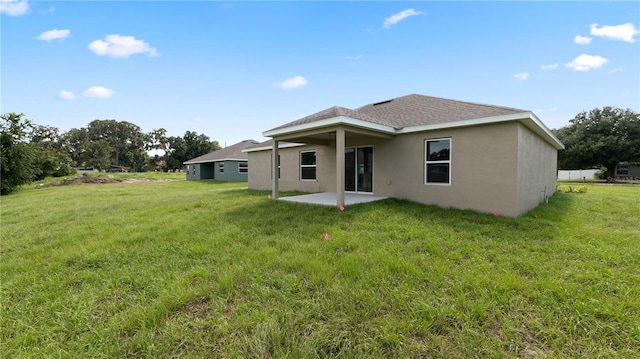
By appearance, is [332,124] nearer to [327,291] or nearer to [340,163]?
[340,163]

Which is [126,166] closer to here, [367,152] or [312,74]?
[312,74]

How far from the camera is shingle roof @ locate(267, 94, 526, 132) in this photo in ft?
23.4

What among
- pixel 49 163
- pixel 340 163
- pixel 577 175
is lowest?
pixel 577 175

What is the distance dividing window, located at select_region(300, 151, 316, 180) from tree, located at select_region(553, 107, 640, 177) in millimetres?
31017

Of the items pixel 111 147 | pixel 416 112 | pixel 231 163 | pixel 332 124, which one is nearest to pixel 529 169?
pixel 416 112

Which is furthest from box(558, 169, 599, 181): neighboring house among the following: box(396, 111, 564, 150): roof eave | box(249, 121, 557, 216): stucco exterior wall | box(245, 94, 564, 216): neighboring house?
box(396, 111, 564, 150): roof eave

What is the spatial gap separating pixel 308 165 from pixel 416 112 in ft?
17.4

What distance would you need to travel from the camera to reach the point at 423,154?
7.92m

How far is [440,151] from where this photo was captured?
7660mm

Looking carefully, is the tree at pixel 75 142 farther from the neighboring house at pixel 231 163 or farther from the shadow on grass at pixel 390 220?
the shadow on grass at pixel 390 220

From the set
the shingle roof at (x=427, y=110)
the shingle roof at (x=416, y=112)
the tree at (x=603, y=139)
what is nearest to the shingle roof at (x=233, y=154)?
the shingle roof at (x=427, y=110)

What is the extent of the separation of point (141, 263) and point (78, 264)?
1057 mm

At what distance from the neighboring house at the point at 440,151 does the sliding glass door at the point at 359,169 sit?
4 cm

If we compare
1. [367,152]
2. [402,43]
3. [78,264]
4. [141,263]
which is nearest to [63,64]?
[78,264]
